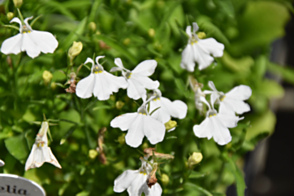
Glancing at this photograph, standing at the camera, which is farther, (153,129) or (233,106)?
(233,106)

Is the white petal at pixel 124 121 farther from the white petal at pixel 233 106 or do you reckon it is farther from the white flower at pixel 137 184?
the white petal at pixel 233 106

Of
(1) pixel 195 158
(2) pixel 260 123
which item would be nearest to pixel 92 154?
(1) pixel 195 158

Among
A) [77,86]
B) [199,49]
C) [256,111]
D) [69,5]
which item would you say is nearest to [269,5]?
[256,111]

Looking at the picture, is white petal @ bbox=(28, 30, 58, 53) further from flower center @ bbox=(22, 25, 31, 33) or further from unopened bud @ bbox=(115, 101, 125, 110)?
unopened bud @ bbox=(115, 101, 125, 110)

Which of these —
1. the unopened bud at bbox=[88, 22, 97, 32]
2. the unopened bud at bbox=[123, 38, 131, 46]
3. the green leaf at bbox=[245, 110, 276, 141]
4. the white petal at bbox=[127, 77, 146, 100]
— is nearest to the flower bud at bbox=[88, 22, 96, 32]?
the unopened bud at bbox=[88, 22, 97, 32]

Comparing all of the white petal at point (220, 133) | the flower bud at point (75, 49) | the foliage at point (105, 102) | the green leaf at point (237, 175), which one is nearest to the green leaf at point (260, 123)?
the foliage at point (105, 102)

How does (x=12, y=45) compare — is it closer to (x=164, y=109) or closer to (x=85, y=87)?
(x=85, y=87)
